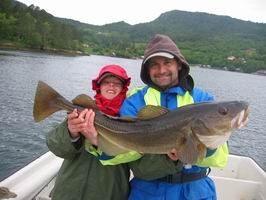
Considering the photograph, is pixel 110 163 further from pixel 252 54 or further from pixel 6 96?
pixel 252 54

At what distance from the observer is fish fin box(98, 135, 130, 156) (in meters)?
3.54

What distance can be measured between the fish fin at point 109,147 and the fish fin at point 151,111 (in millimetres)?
399

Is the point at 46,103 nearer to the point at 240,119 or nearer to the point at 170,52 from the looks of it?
the point at 170,52

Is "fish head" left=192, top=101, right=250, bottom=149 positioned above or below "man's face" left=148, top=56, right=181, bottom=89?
below

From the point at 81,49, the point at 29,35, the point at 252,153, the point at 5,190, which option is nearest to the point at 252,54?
the point at 81,49

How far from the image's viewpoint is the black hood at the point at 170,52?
12.8 feet

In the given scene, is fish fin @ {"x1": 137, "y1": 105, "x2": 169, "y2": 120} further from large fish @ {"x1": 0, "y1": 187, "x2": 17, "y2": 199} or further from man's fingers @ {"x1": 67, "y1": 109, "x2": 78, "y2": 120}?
large fish @ {"x1": 0, "y1": 187, "x2": 17, "y2": 199}

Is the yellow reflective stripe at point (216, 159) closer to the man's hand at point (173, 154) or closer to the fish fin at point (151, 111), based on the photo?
the man's hand at point (173, 154)

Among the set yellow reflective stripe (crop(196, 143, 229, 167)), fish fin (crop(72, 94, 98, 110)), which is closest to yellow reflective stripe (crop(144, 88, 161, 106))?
fish fin (crop(72, 94, 98, 110))

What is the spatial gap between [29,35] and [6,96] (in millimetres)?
76678

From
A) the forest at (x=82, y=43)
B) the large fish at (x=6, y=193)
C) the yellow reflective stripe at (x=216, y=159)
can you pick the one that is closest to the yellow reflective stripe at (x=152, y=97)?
the yellow reflective stripe at (x=216, y=159)

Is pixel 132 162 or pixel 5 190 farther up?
pixel 132 162

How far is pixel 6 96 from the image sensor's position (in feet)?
72.7

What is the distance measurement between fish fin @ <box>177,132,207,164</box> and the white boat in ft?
8.05
